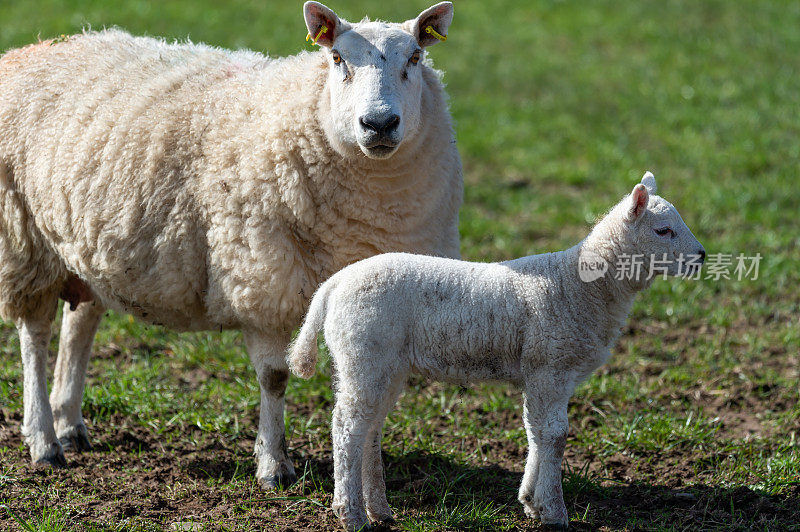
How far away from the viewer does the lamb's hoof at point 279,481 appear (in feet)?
15.4

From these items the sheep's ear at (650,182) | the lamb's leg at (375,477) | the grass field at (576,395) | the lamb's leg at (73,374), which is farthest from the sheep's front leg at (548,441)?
the lamb's leg at (73,374)

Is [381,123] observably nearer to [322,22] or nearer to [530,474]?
[322,22]

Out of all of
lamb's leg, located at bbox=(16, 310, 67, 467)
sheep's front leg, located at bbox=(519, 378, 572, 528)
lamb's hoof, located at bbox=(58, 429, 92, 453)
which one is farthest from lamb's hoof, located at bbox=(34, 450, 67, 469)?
sheep's front leg, located at bbox=(519, 378, 572, 528)

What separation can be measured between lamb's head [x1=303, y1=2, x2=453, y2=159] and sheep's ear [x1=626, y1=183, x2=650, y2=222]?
3.48ft

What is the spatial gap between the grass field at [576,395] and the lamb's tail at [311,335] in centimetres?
79

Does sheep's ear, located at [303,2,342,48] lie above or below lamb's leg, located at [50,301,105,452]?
above

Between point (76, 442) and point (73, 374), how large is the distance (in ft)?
1.28

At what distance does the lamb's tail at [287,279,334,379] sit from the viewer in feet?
13.0

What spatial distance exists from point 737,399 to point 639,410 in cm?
63

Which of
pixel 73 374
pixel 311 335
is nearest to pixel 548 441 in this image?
pixel 311 335

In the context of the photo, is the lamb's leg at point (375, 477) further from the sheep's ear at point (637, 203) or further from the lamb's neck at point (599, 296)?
the sheep's ear at point (637, 203)

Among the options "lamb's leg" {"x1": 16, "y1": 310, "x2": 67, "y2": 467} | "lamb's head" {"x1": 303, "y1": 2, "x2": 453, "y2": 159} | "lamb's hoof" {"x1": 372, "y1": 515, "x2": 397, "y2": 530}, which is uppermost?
"lamb's head" {"x1": 303, "y1": 2, "x2": 453, "y2": 159}

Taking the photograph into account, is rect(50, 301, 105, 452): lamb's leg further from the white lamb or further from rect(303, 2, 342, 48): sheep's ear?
rect(303, 2, 342, 48): sheep's ear

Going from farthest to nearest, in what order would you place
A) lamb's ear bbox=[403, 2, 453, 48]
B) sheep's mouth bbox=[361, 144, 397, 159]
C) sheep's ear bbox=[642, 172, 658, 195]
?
lamb's ear bbox=[403, 2, 453, 48] → sheep's mouth bbox=[361, 144, 397, 159] → sheep's ear bbox=[642, 172, 658, 195]
